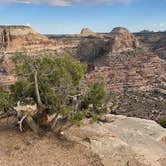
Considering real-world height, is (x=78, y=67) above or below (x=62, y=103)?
above

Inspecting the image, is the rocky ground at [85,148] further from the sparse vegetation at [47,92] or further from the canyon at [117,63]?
the canyon at [117,63]

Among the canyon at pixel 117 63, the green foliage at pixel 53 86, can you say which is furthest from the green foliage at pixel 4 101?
the canyon at pixel 117 63

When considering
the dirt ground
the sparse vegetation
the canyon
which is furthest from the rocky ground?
the canyon

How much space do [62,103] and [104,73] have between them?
58646mm

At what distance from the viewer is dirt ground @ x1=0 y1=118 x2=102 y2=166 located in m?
14.8

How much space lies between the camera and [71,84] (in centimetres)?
1691

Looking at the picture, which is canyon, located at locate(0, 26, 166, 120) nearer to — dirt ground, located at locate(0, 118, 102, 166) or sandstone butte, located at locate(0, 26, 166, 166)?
sandstone butte, located at locate(0, 26, 166, 166)

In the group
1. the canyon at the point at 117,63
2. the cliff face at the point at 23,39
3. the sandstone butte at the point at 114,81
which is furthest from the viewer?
the cliff face at the point at 23,39

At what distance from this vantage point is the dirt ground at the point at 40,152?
48.6ft

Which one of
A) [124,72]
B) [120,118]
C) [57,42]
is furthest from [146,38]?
[120,118]

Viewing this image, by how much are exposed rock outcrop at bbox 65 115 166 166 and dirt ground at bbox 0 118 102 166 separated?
574 millimetres

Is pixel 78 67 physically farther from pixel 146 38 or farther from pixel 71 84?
pixel 146 38

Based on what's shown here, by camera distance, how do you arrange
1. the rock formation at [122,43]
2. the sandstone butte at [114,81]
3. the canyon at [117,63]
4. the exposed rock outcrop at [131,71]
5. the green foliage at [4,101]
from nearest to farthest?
the sandstone butte at [114,81]
the green foliage at [4,101]
the canyon at [117,63]
the exposed rock outcrop at [131,71]
the rock formation at [122,43]

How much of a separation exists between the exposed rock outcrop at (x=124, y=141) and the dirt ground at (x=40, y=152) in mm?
574
